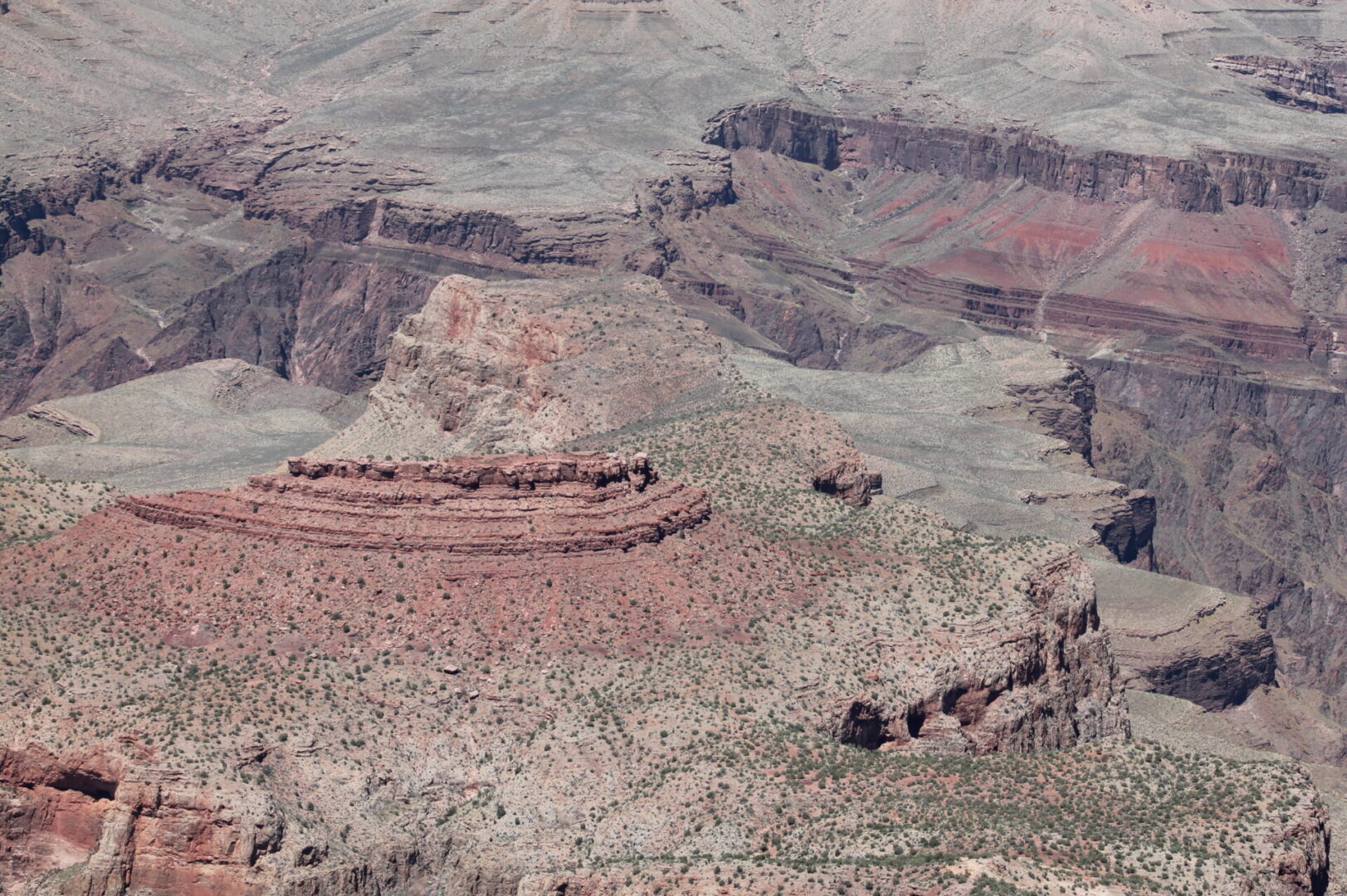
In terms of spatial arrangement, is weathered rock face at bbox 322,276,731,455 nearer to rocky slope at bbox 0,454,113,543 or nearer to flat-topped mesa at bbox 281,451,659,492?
rocky slope at bbox 0,454,113,543

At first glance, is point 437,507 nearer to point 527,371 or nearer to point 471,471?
point 471,471

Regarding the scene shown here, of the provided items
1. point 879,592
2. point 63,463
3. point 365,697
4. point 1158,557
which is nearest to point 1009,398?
point 1158,557

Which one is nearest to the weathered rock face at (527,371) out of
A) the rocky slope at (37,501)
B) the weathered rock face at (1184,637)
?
the rocky slope at (37,501)

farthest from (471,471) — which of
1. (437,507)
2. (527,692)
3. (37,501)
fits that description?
(37,501)

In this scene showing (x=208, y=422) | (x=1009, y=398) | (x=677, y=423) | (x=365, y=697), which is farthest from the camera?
(x=1009, y=398)

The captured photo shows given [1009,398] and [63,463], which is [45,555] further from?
[1009,398]

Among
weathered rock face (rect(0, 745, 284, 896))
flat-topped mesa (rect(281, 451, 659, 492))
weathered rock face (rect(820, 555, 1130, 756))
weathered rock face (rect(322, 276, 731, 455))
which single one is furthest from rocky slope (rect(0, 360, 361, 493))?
weathered rock face (rect(0, 745, 284, 896))
